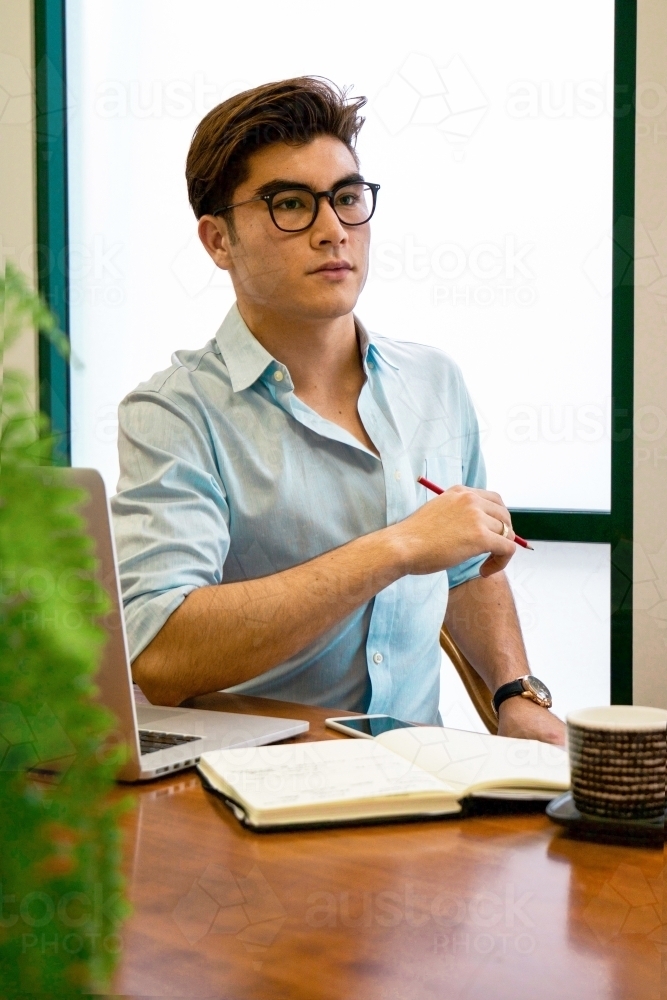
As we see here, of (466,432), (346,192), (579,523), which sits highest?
(346,192)

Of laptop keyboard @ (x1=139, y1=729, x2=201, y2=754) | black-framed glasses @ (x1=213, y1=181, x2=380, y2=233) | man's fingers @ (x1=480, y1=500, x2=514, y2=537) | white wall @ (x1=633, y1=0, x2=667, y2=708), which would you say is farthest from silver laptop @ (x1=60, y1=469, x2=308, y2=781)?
white wall @ (x1=633, y1=0, x2=667, y2=708)

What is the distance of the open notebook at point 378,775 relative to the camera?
28.6 inches

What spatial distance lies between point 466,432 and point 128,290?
1392 millimetres

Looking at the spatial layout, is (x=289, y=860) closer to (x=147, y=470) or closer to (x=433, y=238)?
(x=147, y=470)

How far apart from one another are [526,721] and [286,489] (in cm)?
42

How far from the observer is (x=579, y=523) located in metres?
2.22

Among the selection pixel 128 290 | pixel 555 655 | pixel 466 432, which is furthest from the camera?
pixel 128 290

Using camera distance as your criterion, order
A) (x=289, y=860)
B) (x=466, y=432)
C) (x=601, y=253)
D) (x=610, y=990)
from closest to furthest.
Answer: (x=610, y=990), (x=289, y=860), (x=466, y=432), (x=601, y=253)

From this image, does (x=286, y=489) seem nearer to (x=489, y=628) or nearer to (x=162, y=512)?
(x=162, y=512)


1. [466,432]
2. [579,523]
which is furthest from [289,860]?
[579,523]

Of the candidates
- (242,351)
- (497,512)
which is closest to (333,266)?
(242,351)

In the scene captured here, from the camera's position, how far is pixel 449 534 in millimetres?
1217

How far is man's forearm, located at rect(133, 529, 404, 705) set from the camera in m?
1.12

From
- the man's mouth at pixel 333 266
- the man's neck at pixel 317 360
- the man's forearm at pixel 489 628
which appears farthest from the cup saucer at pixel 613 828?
the man's mouth at pixel 333 266
